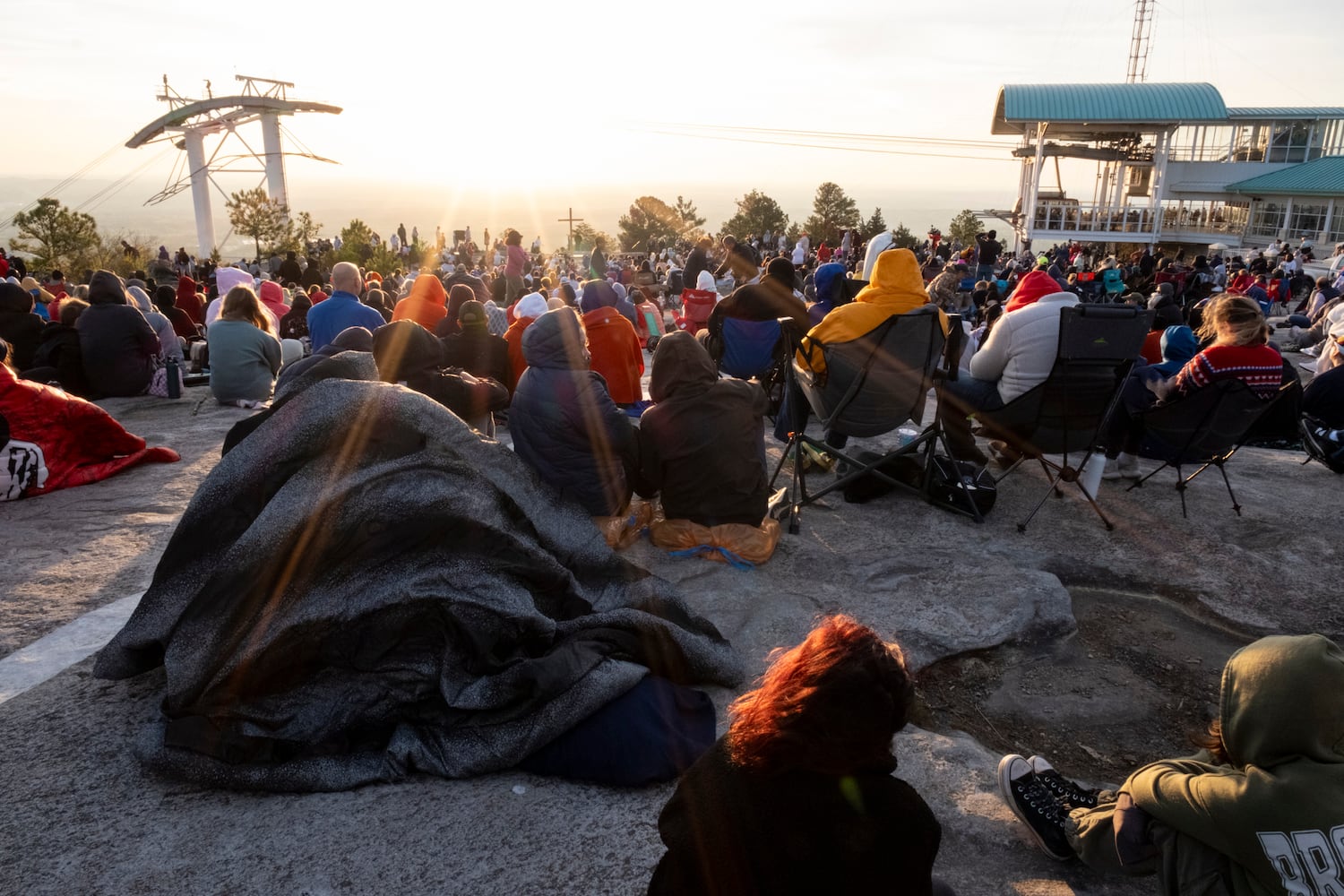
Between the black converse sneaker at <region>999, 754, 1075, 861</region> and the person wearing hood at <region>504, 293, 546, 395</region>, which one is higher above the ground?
the person wearing hood at <region>504, 293, 546, 395</region>

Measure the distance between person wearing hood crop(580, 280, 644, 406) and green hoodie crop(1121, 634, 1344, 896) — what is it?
5.16 meters

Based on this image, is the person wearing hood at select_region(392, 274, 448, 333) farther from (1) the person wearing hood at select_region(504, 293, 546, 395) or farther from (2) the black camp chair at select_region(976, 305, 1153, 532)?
(2) the black camp chair at select_region(976, 305, 1153, 532)

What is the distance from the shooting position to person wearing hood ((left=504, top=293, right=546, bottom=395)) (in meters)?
6.77

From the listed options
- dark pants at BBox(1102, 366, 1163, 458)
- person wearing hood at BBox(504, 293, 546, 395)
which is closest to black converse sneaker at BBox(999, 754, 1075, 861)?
dark pants at BBox(1102, 366, 1163, 458)

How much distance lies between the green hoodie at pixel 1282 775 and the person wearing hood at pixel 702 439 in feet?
8.29

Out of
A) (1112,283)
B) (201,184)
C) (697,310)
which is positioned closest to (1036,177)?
(1112,283)

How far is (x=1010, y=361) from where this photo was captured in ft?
16.1

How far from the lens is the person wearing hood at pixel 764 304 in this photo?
673 centimetres

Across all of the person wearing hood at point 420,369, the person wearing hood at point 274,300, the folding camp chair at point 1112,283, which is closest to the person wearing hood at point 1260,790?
the person wearing hood at point 420,369

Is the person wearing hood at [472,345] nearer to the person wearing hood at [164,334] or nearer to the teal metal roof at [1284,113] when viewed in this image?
the person wearing hood at [164,334]

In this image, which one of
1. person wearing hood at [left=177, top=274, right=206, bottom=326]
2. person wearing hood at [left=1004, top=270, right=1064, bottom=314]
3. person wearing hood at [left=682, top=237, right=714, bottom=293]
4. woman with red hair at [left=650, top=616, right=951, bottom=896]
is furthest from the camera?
person wearing hood at [left=682, top=237, right=714, bottom=293]

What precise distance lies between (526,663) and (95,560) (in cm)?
287

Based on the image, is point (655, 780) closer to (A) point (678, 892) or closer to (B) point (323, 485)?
(A) point (678, 892)

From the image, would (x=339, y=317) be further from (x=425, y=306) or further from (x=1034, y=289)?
(x=1034, y=289)
